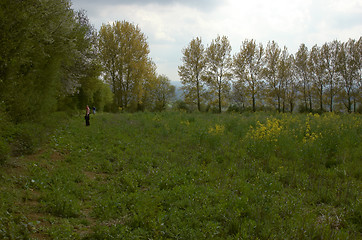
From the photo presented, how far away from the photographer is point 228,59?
34469 mm

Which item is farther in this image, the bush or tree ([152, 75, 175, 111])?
tree ([152, 75, 175, 111])

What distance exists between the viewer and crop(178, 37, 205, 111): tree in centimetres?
3484

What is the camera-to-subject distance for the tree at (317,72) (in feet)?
119

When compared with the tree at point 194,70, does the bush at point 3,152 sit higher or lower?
lower

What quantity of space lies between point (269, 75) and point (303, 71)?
6.83 metres

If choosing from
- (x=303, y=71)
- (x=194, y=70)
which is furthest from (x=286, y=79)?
(x=194, y=70)

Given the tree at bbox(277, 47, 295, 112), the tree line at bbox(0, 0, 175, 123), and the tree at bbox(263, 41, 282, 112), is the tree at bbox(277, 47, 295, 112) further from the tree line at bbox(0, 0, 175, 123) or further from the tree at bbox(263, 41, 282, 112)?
the tree line at bbox(0, 0, 175, 123)

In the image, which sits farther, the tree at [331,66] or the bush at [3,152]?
the tree at [331,66]

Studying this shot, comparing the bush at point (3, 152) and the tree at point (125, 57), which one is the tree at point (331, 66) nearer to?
the tree at point (125, 57)

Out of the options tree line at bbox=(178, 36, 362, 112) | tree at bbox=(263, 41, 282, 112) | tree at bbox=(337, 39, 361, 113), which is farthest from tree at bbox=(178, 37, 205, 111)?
tree at bbox=(337, 39, 361, 113)

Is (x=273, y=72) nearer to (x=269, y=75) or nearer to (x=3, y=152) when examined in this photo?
(x=269, y=75)

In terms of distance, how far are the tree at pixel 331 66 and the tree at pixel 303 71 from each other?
9.02ft

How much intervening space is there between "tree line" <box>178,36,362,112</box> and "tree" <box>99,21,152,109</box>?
23.3 feet

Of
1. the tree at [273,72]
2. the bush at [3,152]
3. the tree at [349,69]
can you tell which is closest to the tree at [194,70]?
the tree at [273,72]
